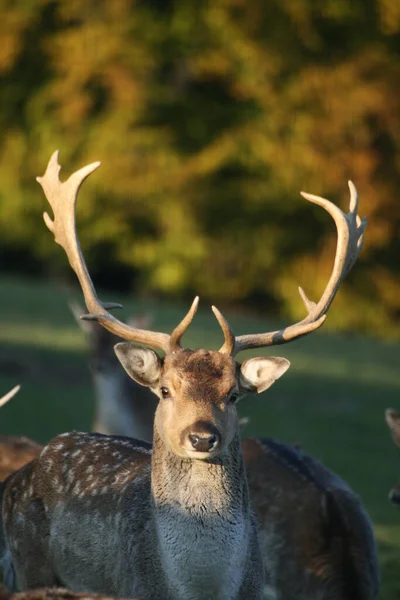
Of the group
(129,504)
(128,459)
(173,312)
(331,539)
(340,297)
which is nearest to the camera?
(129,504)

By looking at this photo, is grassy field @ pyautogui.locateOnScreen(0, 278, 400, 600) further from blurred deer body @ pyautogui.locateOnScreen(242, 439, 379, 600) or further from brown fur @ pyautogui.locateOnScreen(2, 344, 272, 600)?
brown fur @ pyautogui.locateOnScreen(2, 344, 272, 600)

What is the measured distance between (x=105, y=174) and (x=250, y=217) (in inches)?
124

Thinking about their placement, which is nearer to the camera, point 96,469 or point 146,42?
point 96,469

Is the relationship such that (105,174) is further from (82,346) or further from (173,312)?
(82,346)

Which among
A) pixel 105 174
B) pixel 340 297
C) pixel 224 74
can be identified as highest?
pixel 224 74

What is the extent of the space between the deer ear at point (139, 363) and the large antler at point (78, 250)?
88 millimetres

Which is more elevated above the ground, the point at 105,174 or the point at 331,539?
the point at 105,174

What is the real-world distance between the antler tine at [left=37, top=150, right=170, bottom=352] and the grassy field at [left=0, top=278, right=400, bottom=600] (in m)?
2.60

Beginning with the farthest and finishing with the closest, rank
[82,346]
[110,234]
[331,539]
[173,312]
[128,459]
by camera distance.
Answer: [110,234] < [173,312] < [82,346] < [331,539] < [128,459]

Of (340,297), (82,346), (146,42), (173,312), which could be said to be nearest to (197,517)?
(82,346)

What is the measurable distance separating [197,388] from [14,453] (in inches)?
87.6

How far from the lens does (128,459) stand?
5.79 meters

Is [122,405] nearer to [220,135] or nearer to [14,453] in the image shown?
[14,453]

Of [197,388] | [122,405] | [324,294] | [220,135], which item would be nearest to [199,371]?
[197,388]
